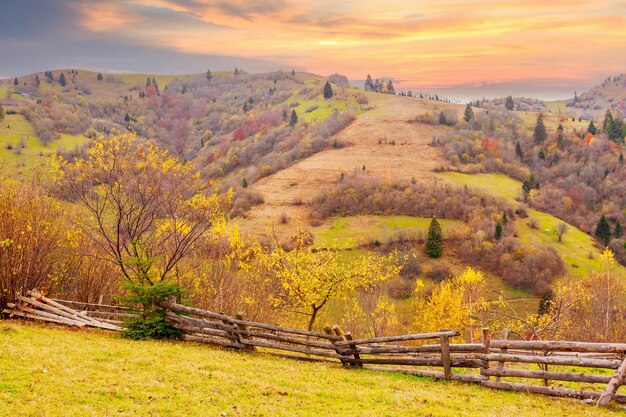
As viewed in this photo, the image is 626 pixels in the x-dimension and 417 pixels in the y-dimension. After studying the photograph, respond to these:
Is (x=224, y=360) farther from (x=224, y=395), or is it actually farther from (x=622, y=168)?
(x=622, y=168)

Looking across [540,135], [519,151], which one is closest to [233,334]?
[519,151]

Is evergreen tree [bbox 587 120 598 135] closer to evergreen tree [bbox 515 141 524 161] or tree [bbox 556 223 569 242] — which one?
evergreen tree [bbox 515 141 524 161]

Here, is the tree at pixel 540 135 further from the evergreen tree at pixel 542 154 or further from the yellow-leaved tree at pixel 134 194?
the yellow-leaved tree at pixel 134 194

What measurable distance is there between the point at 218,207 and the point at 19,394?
19206mm

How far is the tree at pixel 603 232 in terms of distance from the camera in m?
123

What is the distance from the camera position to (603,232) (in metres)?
124

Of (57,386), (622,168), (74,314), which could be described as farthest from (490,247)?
(57,386)

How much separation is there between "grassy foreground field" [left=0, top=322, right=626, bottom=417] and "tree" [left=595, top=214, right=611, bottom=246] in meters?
130

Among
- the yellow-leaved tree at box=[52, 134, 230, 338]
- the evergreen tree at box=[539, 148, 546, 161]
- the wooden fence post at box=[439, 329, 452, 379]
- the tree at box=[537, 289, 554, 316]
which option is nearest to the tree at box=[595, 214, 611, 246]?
the tree at box=[537, 289, 554, 316]

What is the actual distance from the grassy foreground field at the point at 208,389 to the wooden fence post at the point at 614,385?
0.29 meters

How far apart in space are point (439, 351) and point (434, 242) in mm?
99968

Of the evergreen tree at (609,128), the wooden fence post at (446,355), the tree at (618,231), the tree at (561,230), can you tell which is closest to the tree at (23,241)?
the wooden fence post at (446,355)

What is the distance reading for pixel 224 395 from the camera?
12.6m

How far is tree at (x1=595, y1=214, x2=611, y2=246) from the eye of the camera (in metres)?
123
